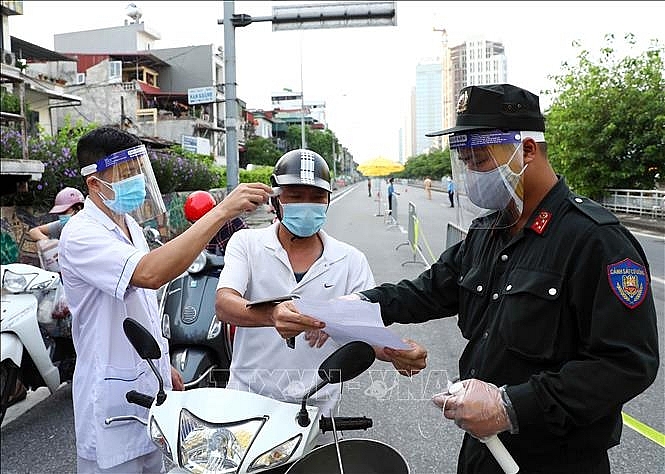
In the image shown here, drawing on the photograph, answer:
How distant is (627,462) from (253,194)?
2.89 meters

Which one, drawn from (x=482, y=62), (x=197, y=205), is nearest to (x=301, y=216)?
(x=197, y=205)

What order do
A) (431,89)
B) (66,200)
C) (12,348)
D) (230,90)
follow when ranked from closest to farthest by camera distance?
(12,348)
(66,200)
(230,90)
(431,89)

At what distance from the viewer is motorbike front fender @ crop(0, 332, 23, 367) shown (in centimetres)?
342

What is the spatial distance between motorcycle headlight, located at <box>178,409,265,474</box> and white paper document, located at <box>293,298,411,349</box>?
1.04 feet

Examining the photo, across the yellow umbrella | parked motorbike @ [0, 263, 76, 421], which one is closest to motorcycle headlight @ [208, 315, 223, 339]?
parked motorbike @ [0, 263, 76, 421]

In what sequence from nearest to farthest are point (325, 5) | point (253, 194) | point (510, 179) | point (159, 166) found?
point (510, 179) < point (253, 194) < point (325, 5) < point (159, 166)

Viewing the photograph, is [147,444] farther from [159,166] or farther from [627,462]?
[159,166]

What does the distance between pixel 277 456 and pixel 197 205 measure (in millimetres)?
3368

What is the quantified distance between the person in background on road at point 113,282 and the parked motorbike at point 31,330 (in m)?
1.34

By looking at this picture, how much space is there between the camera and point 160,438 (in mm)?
1622

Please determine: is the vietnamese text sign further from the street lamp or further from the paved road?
the paved road

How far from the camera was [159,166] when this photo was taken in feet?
50.1

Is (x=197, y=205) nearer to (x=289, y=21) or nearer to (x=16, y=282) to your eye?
(x=16, y=282)

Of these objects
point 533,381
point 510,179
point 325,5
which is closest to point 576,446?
point 533,381
